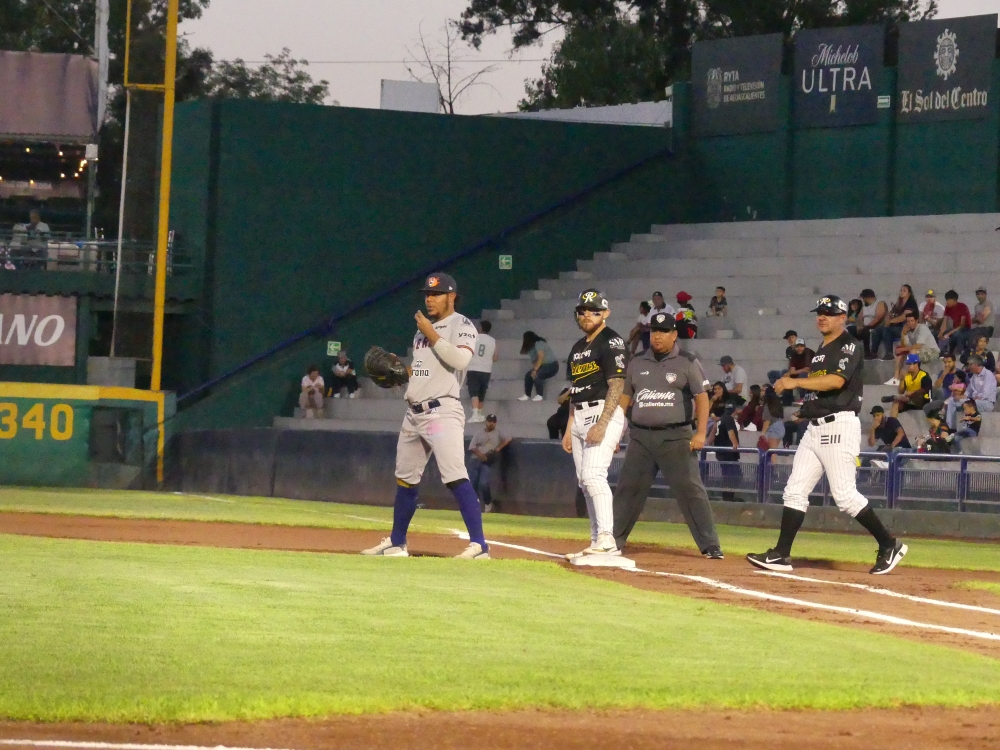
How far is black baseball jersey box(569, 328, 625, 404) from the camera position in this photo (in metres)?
10.9

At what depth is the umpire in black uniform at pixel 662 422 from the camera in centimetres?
1172

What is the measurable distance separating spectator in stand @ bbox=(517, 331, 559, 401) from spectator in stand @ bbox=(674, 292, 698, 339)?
220cm

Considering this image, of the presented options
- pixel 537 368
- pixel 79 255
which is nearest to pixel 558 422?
pixel 537 368

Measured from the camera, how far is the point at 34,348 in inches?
988

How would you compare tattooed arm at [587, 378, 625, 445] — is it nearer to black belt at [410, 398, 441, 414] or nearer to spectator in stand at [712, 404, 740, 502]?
black belt at [410, 398, 441, 414]

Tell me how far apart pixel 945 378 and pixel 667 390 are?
35.8 ft

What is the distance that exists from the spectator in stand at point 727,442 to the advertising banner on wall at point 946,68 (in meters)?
11.1

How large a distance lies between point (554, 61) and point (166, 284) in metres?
28.7

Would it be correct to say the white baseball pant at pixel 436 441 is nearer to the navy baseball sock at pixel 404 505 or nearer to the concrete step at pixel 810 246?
the navy baseball sock at pixel 404 505

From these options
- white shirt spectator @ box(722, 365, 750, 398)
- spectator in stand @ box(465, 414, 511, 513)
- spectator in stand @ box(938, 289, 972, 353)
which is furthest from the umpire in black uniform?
spectator in stand @ box(938, 289, 972, 353)

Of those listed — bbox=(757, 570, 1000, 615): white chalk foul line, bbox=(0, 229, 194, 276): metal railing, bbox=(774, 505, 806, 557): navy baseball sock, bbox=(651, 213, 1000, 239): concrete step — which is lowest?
bbox=(757, 570, 1000, 615): white chalk foul line

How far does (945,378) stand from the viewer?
70.2 ft

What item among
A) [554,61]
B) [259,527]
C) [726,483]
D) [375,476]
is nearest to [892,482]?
[726,483]

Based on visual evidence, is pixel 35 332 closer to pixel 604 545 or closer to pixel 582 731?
pixel 604 545
